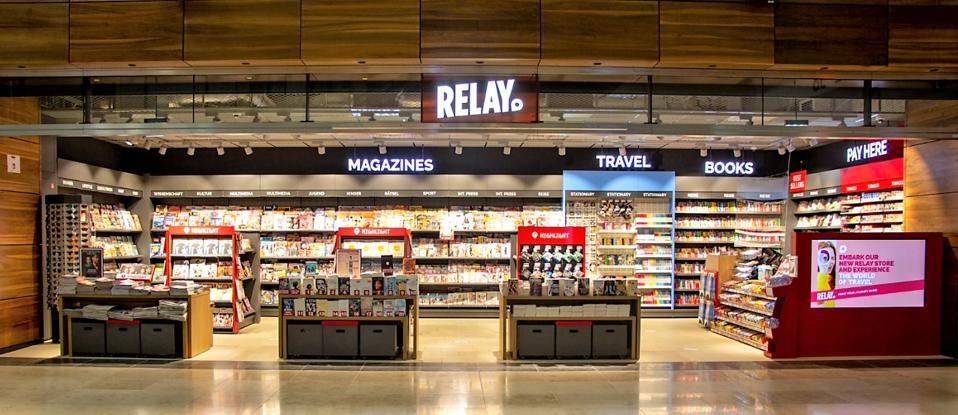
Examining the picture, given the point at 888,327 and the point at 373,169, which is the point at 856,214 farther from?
the point at 373,169

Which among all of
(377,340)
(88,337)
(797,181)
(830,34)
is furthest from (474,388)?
(797,181)

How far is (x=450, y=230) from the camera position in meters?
11.3

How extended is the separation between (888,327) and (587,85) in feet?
16.5

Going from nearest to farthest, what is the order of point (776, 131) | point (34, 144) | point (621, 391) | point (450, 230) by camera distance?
1. point (621, 391)
2. point (776, 131)
3. point (34, 144)
4. point (450, 230)

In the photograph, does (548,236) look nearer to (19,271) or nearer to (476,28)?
(476,28)

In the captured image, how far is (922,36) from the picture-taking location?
6.15 meters

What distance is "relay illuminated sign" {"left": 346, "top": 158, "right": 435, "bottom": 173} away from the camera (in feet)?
37.3

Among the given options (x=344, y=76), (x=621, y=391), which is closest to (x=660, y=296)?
(x=621, y=391)

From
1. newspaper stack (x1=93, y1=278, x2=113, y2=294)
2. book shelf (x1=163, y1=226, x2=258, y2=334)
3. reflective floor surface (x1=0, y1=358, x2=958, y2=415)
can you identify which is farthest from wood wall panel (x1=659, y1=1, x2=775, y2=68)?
book shelf (x1=163, y1=226, x2=258, y2=334)

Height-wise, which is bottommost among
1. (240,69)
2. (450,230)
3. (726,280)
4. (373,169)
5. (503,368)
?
(503,368)

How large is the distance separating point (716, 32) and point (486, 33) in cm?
234

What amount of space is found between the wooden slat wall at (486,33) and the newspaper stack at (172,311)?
2.94 metres

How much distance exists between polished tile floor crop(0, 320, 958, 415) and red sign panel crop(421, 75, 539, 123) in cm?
278

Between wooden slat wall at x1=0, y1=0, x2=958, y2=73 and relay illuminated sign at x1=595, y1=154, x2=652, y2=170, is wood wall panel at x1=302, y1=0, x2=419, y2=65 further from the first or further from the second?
relay illuminated sign at x1=595, y1=154, x2=652, y2=170
